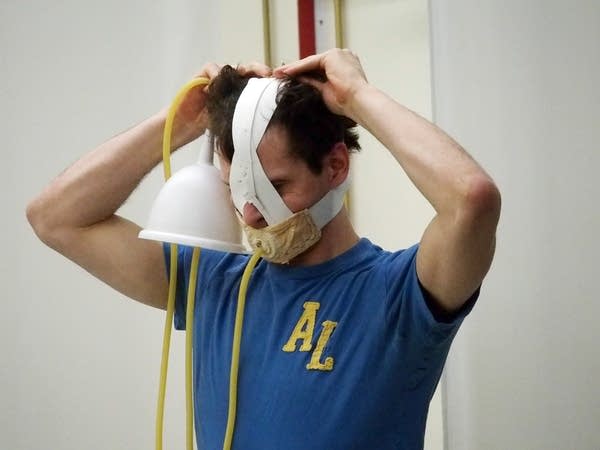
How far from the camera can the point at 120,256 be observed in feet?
3.73

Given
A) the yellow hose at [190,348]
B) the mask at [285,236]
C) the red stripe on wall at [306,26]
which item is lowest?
the yellow hose at [190,348]

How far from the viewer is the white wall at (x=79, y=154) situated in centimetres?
175

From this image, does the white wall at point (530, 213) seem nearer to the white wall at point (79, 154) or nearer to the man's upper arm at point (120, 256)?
the white wall at point (79, 154)

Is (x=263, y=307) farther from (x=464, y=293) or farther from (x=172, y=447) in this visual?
(x=172, y=447)

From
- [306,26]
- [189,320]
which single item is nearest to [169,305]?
[189,320]

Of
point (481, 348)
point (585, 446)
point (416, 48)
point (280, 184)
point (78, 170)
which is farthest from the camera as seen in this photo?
point (416, 48)

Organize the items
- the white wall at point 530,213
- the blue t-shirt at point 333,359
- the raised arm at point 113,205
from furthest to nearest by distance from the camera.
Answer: the white wall at point 530,213, the raised arm at point 113,205, the blue t-shirt at point 333,359

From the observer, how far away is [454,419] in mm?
1481

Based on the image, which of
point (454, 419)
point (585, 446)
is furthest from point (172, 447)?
point (585, 446)

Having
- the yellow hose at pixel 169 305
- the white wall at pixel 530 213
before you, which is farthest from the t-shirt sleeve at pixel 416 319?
the white wall at pixel 530 213

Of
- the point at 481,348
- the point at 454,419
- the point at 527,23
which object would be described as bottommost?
the point at 454,419

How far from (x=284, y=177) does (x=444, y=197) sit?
26 centimetres

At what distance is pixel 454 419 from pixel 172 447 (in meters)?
0.76

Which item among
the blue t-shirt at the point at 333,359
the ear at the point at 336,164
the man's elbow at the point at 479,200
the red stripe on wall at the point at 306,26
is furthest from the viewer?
the red stripe on wall at the point at 306,26
